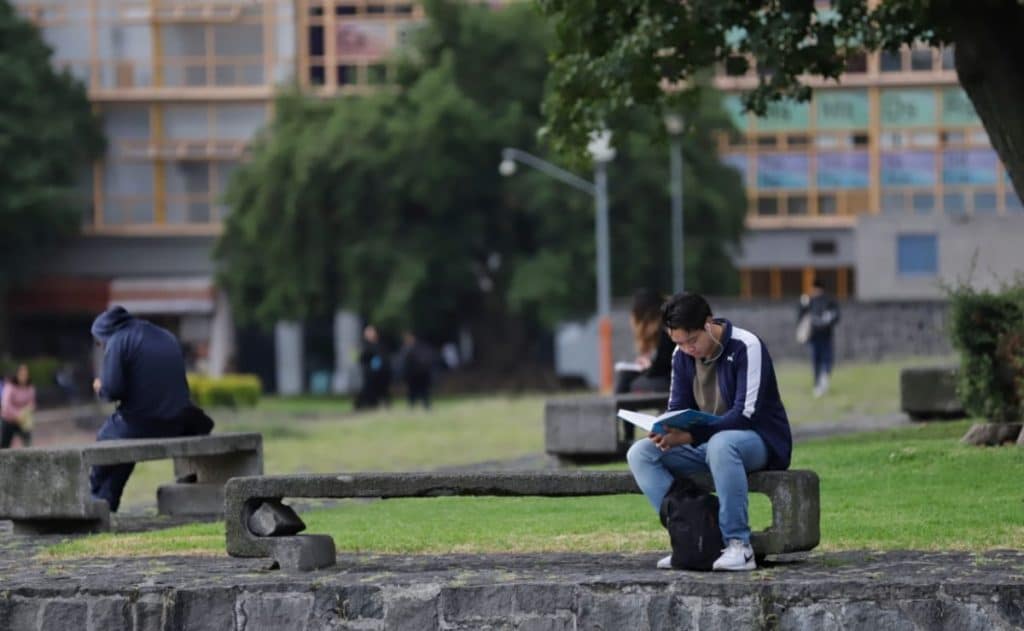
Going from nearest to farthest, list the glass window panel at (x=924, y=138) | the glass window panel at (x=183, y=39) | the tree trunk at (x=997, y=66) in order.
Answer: the tree trunk at (x=997, y=66) → the glass window panel at (x=924, y=138) → the glass window panel at (x=183, y=39)

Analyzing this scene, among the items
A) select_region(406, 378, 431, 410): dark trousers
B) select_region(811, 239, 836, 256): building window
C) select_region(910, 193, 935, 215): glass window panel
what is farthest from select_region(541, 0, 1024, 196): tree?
select_region(811, 239, 836, 256): building window

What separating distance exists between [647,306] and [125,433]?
4600 millimetres

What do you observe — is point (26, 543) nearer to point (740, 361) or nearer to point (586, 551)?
point (586, 551)

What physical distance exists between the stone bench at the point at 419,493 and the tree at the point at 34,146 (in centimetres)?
5608

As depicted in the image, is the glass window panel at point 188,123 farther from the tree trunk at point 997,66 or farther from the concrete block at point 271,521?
the concrete block at point 271,521

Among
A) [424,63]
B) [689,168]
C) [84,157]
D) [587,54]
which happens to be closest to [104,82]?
[84,157]

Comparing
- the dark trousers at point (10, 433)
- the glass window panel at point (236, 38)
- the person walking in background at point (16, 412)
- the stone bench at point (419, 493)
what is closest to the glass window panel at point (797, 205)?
the glass window panel at point (236, 38)

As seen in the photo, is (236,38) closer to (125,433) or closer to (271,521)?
(125,433)

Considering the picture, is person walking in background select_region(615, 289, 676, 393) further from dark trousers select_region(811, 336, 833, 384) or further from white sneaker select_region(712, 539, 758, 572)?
dark trousers select_region(811, 336, 833, 384)

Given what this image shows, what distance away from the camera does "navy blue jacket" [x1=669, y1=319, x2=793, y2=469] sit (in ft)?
33.3

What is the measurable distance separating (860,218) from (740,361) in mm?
41293

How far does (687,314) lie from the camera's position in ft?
33.1

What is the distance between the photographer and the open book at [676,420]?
10008mm

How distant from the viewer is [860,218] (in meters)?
50.9
